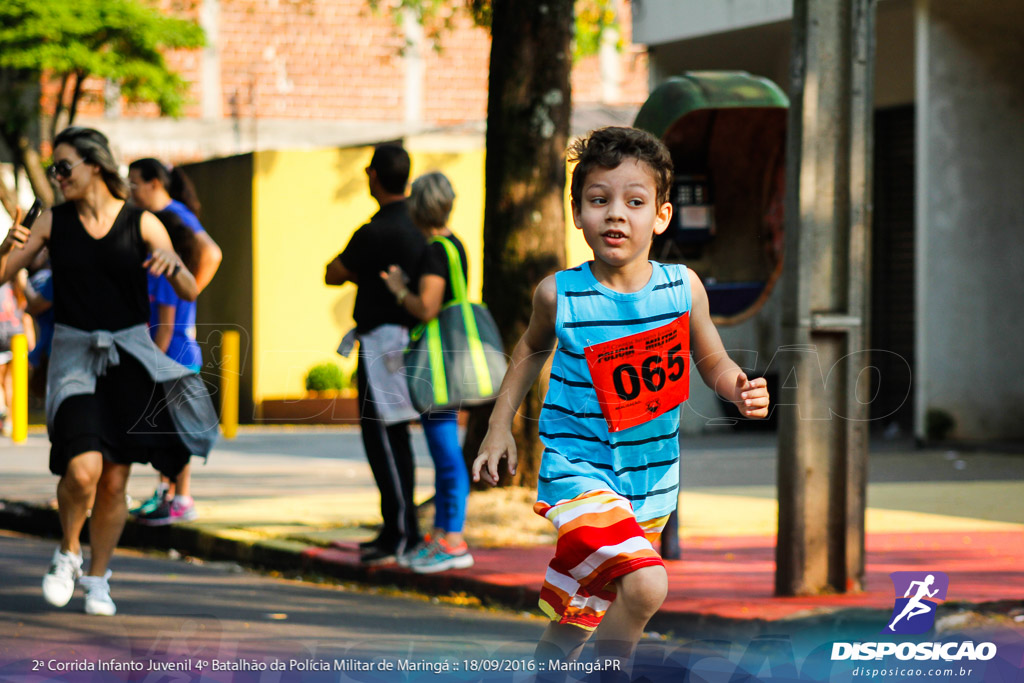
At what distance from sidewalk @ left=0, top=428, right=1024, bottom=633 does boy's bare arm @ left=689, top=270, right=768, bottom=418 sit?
193 centimetres

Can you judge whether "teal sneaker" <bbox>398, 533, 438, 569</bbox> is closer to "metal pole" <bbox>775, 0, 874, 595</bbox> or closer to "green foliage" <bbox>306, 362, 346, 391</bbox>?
"metal pole" <bbox>775, 0, 874, 595</bbox>

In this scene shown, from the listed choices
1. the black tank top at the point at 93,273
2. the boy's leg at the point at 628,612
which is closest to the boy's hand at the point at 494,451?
the boy's leg at the point at 628,612

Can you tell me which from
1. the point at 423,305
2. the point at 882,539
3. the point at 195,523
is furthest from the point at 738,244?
the point at 195,523

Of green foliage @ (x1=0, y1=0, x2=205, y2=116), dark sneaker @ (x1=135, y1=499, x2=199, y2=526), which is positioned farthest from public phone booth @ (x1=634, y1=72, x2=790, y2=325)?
green foliage @ (x1=0, y1=0, x2=205, y2=116)

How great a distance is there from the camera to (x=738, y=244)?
8.52m

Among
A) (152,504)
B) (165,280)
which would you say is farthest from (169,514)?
(165,280)

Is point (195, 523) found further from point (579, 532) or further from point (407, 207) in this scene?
point (579, 532)

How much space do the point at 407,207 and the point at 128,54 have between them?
14465mm

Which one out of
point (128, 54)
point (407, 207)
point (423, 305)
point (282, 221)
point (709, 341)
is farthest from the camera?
point (128, 54)

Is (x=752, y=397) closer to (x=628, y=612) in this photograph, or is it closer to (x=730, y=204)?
(x=628, y=612)

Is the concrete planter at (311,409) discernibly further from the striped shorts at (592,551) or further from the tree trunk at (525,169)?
the striped shorts at (592,551)

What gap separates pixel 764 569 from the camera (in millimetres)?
6809

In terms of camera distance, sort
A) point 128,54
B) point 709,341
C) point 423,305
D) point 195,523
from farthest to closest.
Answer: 1. point 128,54
2. point 195,523
3. point 423,305
4. point 709,341

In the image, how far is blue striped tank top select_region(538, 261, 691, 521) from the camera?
3.90 m
